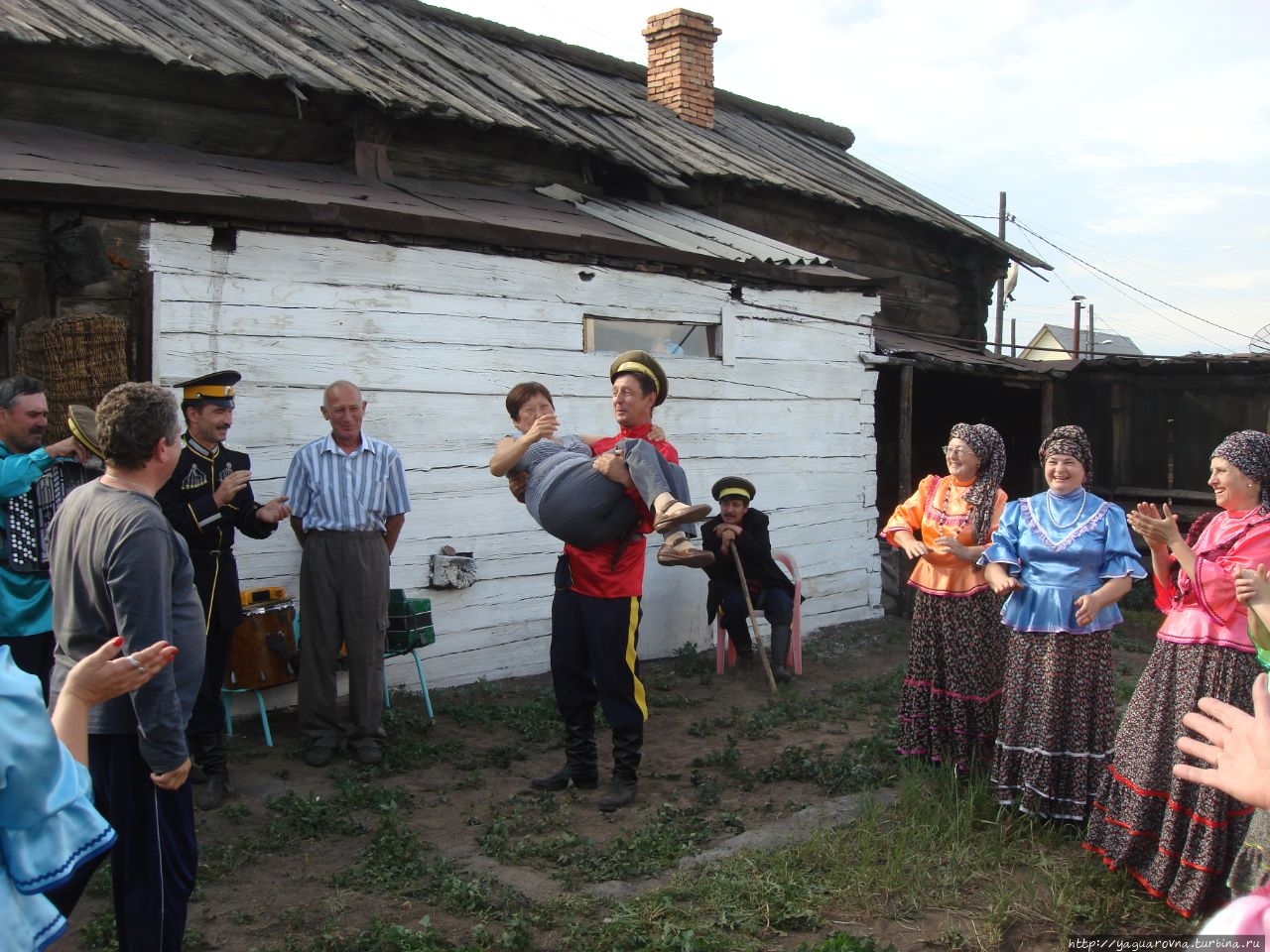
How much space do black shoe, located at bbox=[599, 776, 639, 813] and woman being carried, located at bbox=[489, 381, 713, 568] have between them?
43.5 inches

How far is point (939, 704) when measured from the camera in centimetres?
512

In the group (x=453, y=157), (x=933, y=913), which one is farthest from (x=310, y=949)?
(x=453, y=157)

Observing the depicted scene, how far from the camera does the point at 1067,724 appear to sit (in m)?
4.42

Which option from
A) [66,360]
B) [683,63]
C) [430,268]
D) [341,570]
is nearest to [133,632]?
[341,570]

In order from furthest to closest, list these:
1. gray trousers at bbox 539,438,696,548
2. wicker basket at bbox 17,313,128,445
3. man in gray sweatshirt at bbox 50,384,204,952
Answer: wicker basket at bbox 17,313,128,445 → gray trousers at bbox 539,438,696,548 → man in gray sweatshirt at bbox 50,384,204,952

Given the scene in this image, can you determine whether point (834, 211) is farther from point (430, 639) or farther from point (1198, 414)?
point (430, 639)

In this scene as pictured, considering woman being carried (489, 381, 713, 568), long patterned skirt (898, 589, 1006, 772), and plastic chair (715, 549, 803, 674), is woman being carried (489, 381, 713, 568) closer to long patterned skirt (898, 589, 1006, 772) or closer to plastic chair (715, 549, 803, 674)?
long patterned skirt (898, 589, 1006, 772)

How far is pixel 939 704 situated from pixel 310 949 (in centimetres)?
298

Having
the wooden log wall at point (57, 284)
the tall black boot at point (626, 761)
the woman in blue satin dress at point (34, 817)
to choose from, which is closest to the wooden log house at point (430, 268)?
the wooden log wall at point (57, 284)

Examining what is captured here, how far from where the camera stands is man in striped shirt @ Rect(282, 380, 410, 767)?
5500 millimetres

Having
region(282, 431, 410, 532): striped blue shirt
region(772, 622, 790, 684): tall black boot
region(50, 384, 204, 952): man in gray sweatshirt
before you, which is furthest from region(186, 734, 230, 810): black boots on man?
region(772, 622, 790, 684): tall black boot

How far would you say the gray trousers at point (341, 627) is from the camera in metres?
5.50

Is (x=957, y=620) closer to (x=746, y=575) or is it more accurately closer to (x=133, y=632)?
(x=746, y=575)

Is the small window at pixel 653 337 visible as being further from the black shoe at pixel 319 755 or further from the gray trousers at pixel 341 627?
the black shoe at pixel 319 755
